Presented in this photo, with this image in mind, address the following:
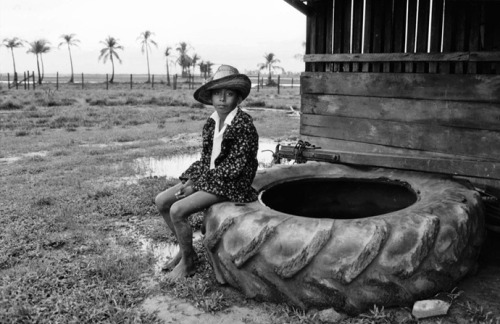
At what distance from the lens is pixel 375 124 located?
5312mm

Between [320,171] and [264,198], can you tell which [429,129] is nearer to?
[320,171]

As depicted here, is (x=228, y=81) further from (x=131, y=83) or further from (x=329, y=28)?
(x=131, y=83)

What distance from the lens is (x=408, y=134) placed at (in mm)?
5023

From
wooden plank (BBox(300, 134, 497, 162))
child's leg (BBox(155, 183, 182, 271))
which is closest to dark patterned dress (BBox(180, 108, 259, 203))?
child's leg (BBox(155, 183, 182, 271))

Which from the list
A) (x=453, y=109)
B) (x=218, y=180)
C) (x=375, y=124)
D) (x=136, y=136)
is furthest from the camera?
(x=136, y=136)

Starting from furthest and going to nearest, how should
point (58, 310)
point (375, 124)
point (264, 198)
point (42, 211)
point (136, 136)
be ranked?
point (136, 136) → point (42, 211) → point (375, 124) → point (264, 198) → point (58, 310)

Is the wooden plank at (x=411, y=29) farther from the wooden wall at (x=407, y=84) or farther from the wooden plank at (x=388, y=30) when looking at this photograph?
the wooden plank at (x=388, y=30)

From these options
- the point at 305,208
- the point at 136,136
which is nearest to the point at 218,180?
the point at 305,208

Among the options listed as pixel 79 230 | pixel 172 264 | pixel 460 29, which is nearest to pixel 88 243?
pixel 79 230

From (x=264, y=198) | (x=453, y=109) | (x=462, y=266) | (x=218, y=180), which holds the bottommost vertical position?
(x=462, y=266)

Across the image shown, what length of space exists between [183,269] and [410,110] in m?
2.80

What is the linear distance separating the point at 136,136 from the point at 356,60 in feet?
30.8

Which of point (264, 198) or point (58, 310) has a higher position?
point (264, 198)

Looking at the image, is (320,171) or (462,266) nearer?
(462,266)
